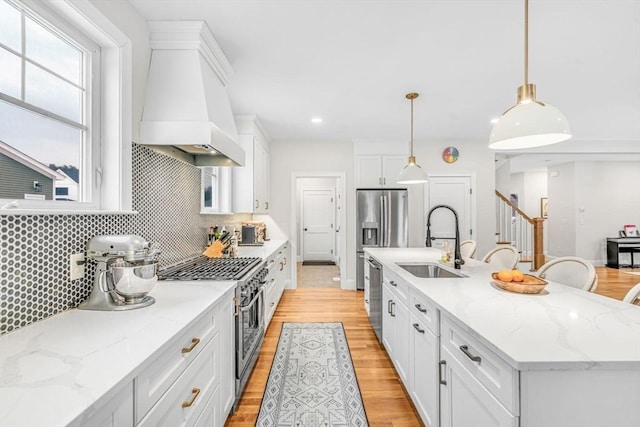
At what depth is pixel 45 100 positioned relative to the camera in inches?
51.4

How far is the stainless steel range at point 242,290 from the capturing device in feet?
6.25

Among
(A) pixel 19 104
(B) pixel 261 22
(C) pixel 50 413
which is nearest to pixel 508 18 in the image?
(B) pixel 261 22

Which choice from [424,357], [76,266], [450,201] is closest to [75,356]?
[76,266]

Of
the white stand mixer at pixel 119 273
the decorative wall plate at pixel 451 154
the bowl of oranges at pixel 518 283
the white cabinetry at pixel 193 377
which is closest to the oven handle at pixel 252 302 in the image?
the white cabinetry at pixel 193 377

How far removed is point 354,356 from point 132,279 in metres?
2.05

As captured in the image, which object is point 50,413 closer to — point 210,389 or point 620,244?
point 210,389

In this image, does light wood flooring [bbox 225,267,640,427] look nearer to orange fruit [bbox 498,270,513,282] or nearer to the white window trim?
orange fruit [bbox 498,270,513,282]

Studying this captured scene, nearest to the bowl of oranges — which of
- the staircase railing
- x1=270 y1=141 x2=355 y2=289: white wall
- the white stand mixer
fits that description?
the white stand mixer

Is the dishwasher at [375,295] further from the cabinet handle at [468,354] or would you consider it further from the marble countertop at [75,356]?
the marble countertop at [75,356]

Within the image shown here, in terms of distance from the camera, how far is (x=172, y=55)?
198 cm

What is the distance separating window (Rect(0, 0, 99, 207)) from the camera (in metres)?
1.14

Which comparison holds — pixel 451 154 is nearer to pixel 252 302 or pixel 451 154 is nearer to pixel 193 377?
pixel 252 302

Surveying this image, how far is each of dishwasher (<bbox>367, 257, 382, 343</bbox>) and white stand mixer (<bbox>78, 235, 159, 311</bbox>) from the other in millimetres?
2075

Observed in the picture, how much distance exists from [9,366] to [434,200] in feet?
17.5
